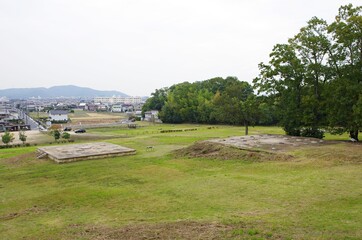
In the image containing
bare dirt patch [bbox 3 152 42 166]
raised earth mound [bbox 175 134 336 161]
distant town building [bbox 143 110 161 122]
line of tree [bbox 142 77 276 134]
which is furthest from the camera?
distant town building [bbox 143 110 161 122]

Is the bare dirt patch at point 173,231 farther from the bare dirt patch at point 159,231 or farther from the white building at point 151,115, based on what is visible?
the white building at point 151,115

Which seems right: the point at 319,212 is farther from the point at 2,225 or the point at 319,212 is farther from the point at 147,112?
the point at 147,112

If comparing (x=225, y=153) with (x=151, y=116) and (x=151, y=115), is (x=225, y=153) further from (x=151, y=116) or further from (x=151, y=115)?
(x=151, y=115)

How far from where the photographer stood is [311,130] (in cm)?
2897

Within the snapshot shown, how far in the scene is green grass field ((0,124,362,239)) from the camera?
28.8ft

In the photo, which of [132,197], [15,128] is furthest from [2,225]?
[15,128]

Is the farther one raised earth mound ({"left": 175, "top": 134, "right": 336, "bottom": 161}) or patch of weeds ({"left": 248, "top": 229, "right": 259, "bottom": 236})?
raised earth mound ({"left": 175, "top": 134, "right": 336, "bottom": 161})

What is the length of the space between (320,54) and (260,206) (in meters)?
21.1

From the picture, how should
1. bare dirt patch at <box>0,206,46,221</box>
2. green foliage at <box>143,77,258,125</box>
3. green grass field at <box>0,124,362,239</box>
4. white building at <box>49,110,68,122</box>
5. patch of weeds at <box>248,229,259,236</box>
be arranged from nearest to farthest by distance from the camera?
1. patch of weeds at <box>248,229,259,236</box>
2. green grass field at <box>0,124,362,239</box>
3. bare dirt patch at <box>0,206,46,221</box>
4. green foliage at <box>143,77,258,125</box>
5. white building at <box>49,110,68,122</box>

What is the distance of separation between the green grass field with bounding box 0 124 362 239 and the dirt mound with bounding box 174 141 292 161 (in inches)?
27.7

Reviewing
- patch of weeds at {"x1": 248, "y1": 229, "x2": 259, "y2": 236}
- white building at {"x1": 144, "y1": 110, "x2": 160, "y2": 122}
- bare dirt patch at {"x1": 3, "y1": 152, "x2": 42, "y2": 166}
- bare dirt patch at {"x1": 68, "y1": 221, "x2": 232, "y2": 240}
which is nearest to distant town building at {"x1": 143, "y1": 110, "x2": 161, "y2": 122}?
white building at {"x1": 144, "y1": 110, "x2": 160, "y2": 122}

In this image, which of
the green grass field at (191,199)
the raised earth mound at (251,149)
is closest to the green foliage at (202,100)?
the raised earth mound at (251,149)

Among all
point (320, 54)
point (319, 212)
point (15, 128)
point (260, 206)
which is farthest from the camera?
point (15, 128)

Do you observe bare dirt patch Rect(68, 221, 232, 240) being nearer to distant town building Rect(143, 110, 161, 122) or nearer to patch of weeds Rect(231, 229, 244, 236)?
patch of weeds Rect(231, 229, 244, 236)
